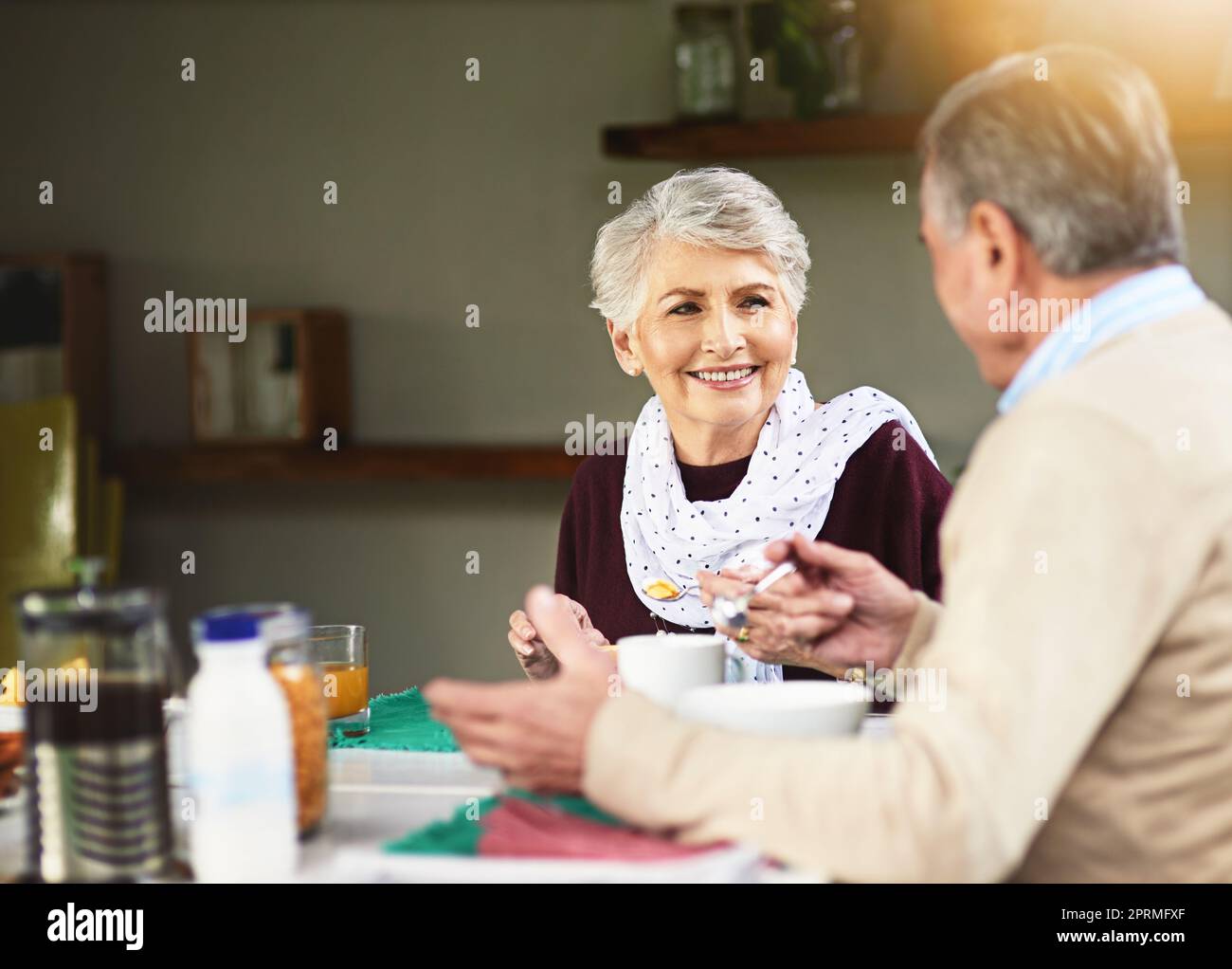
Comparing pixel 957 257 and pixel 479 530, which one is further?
pixel 479 530

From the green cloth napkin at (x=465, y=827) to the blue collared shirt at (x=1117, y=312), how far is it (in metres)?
0.49

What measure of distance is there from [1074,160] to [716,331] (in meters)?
1.11

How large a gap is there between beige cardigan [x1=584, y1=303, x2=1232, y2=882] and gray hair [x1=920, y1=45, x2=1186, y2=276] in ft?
0.24

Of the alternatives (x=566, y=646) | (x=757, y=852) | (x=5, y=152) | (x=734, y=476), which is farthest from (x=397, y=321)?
(x=757, y=852)

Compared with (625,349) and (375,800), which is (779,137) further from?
(375,800)

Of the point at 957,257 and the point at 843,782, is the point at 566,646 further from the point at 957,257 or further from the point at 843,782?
the point at 957,257

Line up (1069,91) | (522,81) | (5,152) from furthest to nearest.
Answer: (5,152) → (522,81) → (1069,91)

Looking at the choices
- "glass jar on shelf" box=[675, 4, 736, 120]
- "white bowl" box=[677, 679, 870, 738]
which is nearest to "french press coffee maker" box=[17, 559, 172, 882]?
"white bowl" box=[677, 679, 870, 738]

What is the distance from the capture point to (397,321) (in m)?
3.53

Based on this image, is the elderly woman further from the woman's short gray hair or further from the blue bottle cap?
the blue bottle cap

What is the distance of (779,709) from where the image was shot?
3.27 feet

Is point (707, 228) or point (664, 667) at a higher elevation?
point (707, 228)

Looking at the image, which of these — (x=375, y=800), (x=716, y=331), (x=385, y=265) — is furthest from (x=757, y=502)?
(x=385, y=265)
